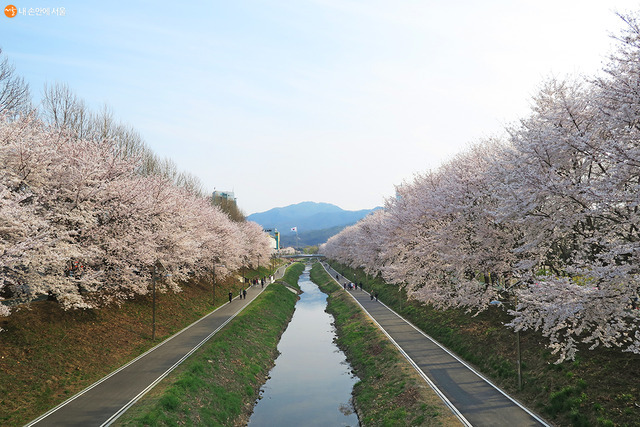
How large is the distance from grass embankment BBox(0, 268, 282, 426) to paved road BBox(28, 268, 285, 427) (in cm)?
63

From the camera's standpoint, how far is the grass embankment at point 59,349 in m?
16.1

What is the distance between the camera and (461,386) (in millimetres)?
19469

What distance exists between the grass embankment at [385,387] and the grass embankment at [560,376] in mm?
4116

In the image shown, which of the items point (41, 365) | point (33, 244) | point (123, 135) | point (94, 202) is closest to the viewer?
point (33, 244)

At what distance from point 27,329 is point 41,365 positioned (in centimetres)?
298

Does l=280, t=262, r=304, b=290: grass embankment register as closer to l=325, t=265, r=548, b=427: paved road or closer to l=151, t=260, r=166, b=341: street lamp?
l=151, t=260, r=166, b=341: street lamp

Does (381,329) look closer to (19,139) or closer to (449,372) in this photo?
(449,372)

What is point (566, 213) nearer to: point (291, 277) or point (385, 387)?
point (385, 387)

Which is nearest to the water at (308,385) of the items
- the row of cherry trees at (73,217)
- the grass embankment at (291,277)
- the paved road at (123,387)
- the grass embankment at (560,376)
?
the paved road at (123,387)

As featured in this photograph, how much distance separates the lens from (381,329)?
33781 mm

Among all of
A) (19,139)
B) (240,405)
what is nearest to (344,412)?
(240,405)

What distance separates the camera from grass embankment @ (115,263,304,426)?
16531 millimetres

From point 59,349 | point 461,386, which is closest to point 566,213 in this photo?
point 461,386

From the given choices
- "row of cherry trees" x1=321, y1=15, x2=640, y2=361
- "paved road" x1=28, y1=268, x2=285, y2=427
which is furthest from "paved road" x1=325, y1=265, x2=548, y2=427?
"paved road" x1=28, y1=268, x2=285, y2=427
